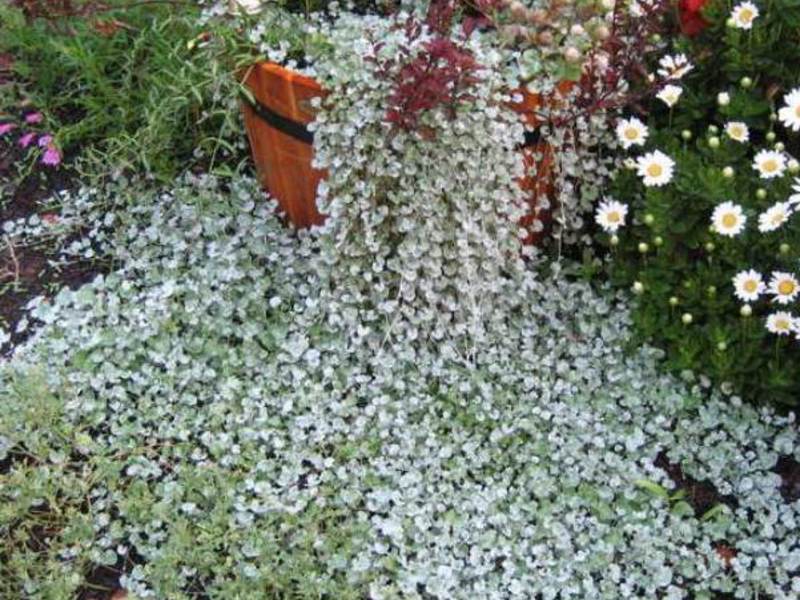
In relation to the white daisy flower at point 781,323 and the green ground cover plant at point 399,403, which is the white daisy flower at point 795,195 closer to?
the green ground cover plant at point 399,403

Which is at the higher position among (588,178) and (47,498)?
(588,178)

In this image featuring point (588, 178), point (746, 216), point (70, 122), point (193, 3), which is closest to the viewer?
point (746, 216)

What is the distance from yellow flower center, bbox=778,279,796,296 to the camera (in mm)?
2936

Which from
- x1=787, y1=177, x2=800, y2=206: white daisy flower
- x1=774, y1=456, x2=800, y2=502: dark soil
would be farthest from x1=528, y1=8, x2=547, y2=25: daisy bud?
x1=774, y1=456, x2=800, y2=502: dark soil

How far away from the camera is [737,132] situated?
3.16m

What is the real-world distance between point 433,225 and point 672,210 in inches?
25.6

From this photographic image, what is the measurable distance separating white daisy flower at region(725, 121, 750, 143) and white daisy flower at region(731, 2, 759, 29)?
27 cm

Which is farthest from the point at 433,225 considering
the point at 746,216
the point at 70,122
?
the point at 70,122

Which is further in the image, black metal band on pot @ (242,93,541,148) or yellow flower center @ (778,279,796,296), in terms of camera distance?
black metal band on pot @ (242,93,541,148)

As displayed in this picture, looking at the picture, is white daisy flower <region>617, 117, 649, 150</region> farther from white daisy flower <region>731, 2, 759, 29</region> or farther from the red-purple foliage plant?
the red-purple foliage plant

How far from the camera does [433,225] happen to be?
10.2 ft

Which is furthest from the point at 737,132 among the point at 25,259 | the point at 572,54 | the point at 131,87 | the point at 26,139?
the point at 26,139

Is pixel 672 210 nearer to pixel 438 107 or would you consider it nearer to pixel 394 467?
pixel 438 107

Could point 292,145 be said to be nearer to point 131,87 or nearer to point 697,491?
Result: point 131,87
